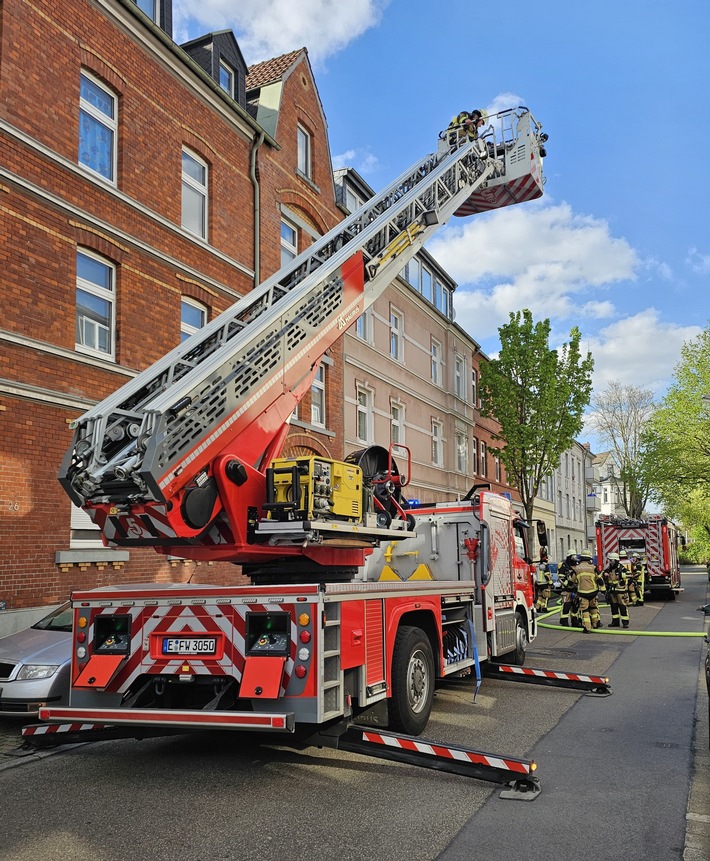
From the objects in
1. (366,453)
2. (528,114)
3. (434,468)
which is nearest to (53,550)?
(366,453)

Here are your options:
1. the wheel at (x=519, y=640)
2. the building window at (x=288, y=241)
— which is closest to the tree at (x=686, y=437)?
the building window at (x=288, y=241)

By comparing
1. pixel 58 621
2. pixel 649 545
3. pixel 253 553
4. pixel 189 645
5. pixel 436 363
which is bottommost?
pixel 58 621

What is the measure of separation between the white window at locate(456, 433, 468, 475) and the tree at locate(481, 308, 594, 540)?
3.62 m

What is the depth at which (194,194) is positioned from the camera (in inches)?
599

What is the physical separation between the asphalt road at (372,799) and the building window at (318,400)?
11.8 m

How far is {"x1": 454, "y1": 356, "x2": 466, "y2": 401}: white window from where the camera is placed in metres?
32.6

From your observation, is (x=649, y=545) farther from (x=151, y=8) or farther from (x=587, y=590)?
(x=151, y=8)

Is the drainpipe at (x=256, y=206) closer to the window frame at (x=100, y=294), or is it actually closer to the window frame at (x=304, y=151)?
the window frame at (x=304, y=151)

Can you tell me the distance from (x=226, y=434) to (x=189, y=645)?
5.24 feet

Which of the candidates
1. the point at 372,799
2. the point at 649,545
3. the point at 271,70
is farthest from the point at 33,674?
the point at 649,545

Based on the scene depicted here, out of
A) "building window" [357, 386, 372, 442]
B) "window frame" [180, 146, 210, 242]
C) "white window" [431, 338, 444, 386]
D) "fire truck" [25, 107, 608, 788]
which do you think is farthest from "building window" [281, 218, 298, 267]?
"white window" [431, 338, 444, 386]

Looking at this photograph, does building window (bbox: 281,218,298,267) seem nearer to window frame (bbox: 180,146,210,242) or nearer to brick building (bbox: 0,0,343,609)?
brick building (bbox: 0,0,343,609)

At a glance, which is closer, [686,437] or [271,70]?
[271,70]

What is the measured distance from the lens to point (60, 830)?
4625 mm
